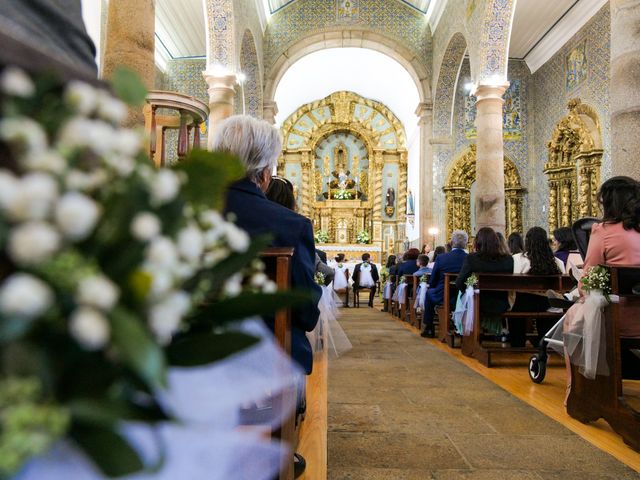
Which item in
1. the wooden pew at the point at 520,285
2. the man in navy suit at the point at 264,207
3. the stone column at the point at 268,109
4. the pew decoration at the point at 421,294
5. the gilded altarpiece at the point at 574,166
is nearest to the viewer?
the man in navy suit at the point at 264,207

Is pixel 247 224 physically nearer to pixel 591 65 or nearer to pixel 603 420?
pixel 603 420

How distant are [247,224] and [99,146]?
4.63 ft

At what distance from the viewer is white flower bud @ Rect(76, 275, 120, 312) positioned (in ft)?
1.21

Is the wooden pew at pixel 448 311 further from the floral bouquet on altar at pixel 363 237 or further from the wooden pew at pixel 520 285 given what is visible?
the floral bouquet on altar at pixel 363 237

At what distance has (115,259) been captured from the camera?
44cm

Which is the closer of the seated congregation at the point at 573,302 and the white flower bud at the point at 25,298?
the white flower bud at the point at 25,298

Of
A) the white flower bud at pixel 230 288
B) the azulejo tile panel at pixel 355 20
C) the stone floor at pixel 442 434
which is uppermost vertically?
the azulejo tile panel at pixel 355 20

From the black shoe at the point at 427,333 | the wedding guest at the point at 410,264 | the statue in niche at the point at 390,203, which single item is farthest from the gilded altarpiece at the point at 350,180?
the black shoe at the point at 427,333

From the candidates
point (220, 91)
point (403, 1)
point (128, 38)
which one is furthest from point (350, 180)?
point (128, 38)

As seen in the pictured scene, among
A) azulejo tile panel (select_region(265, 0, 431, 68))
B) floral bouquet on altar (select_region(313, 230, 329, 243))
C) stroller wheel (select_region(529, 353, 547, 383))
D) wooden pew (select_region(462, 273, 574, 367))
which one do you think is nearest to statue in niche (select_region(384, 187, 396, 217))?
floral bouquet on altar (select_region(313, 230, 329, 243))

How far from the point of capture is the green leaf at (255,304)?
0.55m

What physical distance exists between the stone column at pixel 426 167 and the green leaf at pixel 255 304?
15044 mm

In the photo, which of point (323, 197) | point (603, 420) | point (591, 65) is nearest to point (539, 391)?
point (603, 420)

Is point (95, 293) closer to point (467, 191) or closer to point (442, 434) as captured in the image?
point (442, 434)
